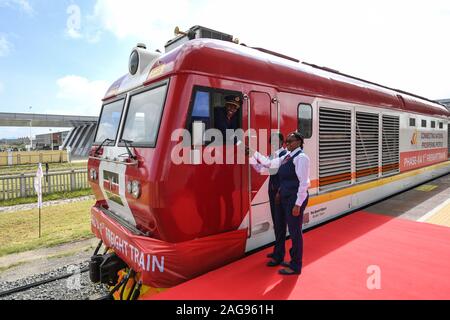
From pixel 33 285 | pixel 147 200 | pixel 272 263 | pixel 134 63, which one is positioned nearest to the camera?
pixel 147 200

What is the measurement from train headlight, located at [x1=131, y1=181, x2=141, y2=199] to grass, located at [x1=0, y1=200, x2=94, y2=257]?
15.4 feet

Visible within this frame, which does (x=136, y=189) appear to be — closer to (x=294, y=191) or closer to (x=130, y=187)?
(x=130, y=187)

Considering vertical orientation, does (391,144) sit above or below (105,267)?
above

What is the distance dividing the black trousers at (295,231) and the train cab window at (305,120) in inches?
58.2

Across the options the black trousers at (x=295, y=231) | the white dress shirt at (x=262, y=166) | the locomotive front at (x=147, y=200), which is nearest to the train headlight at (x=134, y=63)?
the locomotive front at (x=147, y=200)

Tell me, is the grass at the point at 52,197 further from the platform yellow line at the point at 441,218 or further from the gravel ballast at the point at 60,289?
the platform yellow line at the point at 441,218

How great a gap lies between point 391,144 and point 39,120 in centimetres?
4847

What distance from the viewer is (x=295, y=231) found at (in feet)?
11.1

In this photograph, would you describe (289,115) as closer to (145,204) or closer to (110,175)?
(145,204)

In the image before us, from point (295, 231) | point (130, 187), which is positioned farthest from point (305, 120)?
point (130, 187)

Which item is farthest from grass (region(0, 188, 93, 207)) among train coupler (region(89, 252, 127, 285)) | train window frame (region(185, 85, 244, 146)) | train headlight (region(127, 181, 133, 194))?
train window frame (region(185, 85, 244, 146))

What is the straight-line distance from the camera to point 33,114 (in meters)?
42.8

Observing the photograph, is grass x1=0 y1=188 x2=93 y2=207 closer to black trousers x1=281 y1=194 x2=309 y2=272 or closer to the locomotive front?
the locomotive front
